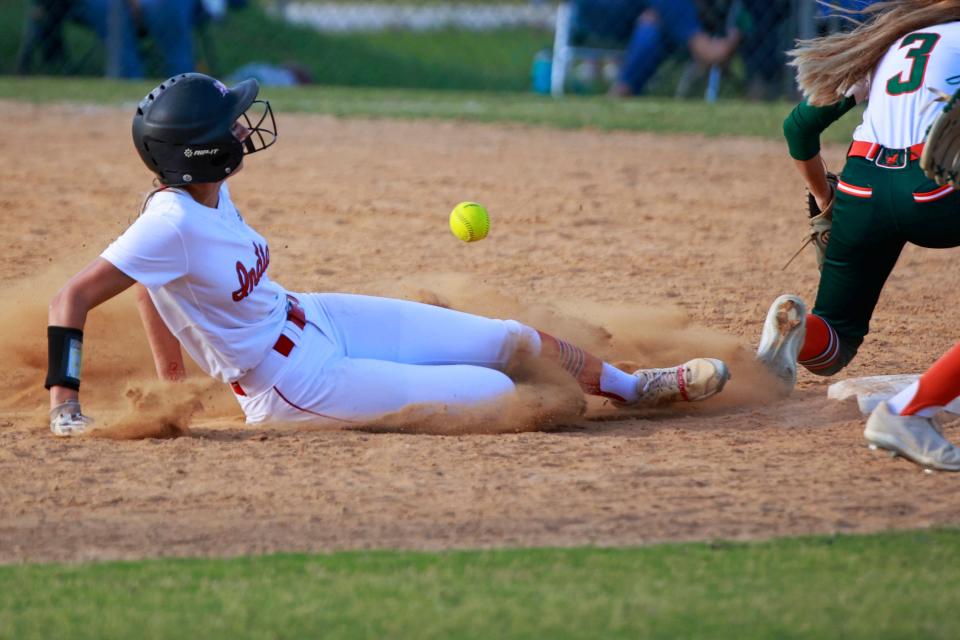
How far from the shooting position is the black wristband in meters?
4.00

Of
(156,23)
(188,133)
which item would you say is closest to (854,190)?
(188,133)

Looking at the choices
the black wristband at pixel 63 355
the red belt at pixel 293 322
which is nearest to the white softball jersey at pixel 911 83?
the red belt at pixel 293 322

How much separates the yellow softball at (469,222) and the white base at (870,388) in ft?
6.09

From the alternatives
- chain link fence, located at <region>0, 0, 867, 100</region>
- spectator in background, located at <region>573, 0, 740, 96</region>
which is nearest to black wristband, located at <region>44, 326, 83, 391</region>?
chain link fence, located at <region>0, 0, 867, 100</region>

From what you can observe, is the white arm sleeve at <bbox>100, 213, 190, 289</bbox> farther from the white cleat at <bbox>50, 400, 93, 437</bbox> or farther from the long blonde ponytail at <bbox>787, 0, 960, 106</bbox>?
the long blonde ponytail at <bbox>787, 0, 960, 106</bbox>

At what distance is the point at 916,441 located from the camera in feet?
12.4

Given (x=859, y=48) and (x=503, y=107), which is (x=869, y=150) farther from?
(x=503, y=107)

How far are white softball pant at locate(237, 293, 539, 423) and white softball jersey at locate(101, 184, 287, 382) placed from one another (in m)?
0.12

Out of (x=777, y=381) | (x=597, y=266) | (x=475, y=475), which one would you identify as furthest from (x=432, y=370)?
(x=597, y=266)

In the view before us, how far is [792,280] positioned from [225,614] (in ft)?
15.1

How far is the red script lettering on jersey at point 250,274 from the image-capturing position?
4152mm

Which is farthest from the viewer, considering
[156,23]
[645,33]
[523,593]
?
[156,23]

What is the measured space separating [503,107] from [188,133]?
9102 mm

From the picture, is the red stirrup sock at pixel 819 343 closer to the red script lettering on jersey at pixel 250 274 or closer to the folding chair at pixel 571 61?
the red script lettering on jersey at pixel 250 274
